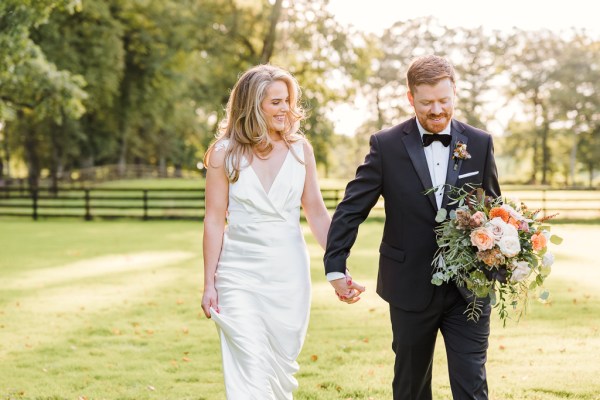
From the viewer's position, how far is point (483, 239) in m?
3.73

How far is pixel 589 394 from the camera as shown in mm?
6062

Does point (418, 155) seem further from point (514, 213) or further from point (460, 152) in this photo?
point (514, 213)

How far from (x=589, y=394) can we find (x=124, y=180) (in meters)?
51.3

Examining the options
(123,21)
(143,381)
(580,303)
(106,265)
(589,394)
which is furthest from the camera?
(123,21)

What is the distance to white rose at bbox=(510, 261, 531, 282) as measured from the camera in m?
3.83

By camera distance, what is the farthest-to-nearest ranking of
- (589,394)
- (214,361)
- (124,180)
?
(124,180) → (214,361) → (589,394)

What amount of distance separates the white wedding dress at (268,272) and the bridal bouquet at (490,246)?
0.93 m

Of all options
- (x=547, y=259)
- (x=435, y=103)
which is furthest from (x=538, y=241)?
(x=435, y=103)

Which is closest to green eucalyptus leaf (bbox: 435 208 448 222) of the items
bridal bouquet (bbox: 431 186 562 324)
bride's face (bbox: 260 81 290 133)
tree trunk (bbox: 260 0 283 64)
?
bridal bouquet (bbox: 431 186 562 324)

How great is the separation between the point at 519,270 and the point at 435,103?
94 cm

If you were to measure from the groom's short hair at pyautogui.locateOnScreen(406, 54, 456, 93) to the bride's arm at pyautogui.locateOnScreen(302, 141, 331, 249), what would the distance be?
0.85 metres

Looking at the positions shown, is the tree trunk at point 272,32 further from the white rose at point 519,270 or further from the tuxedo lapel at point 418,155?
the white rose at point 519,270

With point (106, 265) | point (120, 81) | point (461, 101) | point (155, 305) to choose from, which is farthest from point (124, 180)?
point (155, 305)

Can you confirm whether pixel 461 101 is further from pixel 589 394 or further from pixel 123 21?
pixel 589 394
